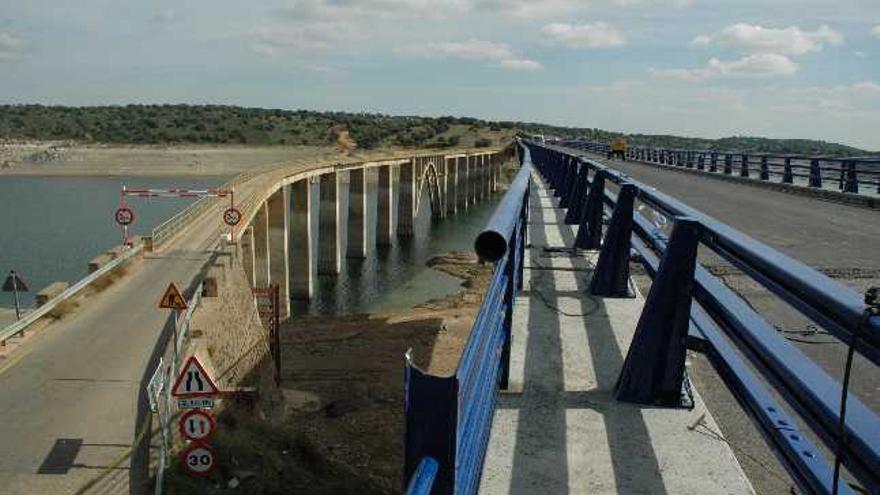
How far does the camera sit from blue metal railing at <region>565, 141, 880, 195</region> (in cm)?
1864

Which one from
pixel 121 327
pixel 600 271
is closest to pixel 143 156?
pixel 121 327

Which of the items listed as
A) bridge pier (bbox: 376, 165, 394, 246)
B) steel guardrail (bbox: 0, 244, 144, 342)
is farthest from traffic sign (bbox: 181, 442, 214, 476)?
bridge pier (bbox: 376, 165, 394, 246)

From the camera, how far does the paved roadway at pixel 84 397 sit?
11609 mm

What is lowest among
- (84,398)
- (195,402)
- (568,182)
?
(84,398)

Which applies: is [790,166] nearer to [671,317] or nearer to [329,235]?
[671,317]

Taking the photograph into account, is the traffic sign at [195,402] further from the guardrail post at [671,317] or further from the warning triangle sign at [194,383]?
the guardrail post at [671,317]

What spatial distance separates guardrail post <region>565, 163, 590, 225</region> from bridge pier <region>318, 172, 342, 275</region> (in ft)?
116

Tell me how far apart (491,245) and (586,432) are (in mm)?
1313

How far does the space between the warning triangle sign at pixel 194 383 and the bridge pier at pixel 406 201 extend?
55411 mm

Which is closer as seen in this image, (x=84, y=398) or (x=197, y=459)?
(x=197, y=459)

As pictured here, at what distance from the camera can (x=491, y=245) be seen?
3584mm

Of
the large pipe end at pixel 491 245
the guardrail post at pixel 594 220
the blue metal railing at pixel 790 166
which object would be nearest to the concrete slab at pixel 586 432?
the large pipe end at pixel 491 245

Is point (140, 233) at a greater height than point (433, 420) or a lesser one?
lesser

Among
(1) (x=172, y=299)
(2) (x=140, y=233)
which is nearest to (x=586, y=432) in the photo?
(1) (x=172, y=299)
